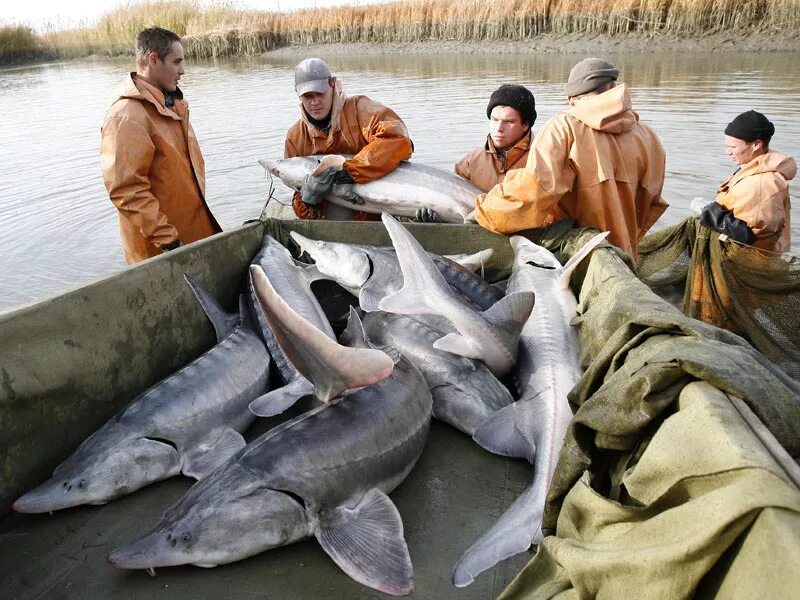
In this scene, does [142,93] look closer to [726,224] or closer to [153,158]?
[153,158]

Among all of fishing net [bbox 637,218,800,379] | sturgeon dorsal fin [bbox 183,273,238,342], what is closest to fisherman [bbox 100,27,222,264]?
sturgeon dorsal fin [bbox 183,273,238,342]

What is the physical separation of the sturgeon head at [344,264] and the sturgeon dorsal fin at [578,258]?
87 centimetres

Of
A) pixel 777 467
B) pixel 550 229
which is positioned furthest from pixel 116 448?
pixel 550 229

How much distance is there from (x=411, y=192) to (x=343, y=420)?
7.66ft

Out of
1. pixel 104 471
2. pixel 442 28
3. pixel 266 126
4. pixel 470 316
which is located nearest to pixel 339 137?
pixel 470 316

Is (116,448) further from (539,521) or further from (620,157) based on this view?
(620,157)

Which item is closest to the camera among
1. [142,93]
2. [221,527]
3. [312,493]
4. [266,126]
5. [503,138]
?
[221,527]

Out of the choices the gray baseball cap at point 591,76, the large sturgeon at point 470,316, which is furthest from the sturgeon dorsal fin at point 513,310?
the gray baseball cap at point 591,76

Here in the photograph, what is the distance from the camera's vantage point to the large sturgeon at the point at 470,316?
2.24 metres

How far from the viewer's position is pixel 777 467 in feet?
3.13

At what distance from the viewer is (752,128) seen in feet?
13.2

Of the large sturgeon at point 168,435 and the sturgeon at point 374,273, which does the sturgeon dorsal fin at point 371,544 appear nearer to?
the large sturgeon at point 168,435

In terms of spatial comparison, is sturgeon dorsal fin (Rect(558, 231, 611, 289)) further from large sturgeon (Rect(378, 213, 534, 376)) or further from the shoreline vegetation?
the shoreline vegetation

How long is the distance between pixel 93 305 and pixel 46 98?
64.2 ft
